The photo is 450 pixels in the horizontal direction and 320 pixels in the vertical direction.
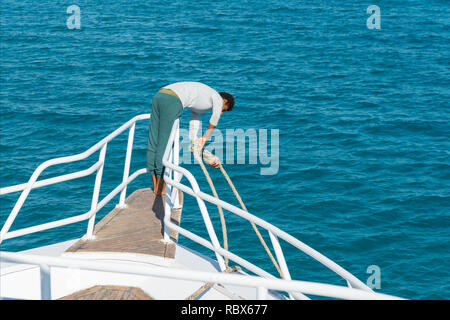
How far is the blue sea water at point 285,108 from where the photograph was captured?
1276 cm

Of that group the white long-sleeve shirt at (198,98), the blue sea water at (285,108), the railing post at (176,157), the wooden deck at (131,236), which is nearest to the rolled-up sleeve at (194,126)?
the white long-sleeve shirt at (198,98)

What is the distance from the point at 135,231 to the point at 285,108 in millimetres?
13263

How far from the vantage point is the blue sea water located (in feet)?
41.9

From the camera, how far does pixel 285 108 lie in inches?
772

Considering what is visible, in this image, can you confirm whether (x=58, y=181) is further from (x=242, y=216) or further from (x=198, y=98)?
(x=242, y=216)

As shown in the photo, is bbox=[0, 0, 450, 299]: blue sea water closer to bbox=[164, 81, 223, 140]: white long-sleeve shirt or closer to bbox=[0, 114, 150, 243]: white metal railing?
bbox=[164, 81, 223, 140]: white long-sleeve shirt

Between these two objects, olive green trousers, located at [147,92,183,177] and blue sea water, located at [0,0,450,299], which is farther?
blue sea water, located at [0,0,450,299]

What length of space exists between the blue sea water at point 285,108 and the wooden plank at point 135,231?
4.44 m

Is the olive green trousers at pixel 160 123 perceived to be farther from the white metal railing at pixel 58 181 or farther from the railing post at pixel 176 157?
the white metal railing at pixel 58 181

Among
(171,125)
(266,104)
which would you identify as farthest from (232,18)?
(171,125)

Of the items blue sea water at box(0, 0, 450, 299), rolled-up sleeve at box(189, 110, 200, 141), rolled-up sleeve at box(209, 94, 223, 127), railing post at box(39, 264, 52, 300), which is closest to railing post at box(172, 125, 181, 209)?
rolled-up sleeve at box(189, 110, 200, 141)

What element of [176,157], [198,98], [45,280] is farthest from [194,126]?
[45,280]

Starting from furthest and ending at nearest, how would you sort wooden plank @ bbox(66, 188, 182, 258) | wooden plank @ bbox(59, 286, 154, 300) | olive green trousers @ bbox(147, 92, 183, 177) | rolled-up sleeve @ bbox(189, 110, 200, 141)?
rolled-up sleeve @ bbox(189, 110, 200, 141) → olive green trousers @ bbox(147, 92, 183, 177) → wooden plank @ bbox(66, 188, 182, 258) → wooden plank @ bbox(59, 286, 154, 300)

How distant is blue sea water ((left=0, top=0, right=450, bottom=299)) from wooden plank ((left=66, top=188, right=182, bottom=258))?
4.44m
